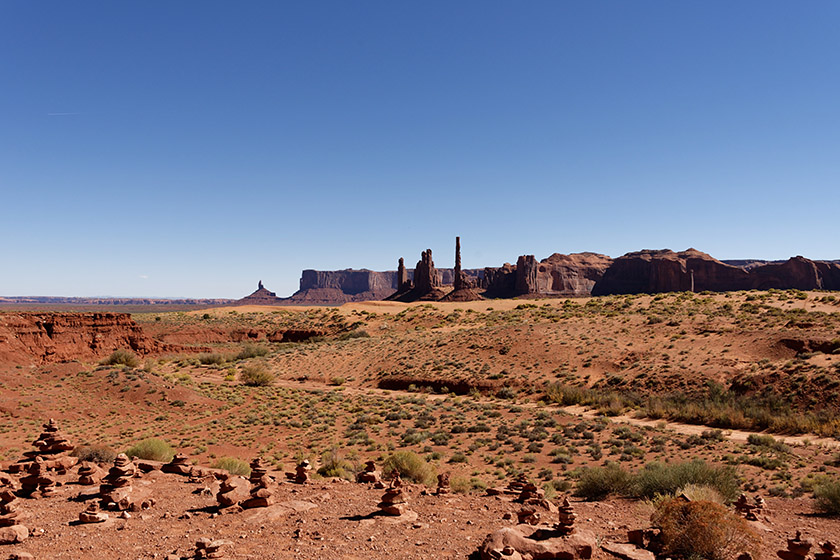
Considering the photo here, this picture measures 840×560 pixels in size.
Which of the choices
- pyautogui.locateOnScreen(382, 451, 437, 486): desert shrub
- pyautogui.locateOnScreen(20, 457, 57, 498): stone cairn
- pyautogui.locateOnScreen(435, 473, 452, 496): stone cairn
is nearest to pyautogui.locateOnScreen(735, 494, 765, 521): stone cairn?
pyautogui.locateOnScreen(435, 473, 452, 496): stone cairn

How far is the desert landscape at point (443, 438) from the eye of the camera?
838 centimetres

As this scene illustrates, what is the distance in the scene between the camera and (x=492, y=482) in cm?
1427

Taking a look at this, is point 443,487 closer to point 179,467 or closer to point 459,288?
point 179,467

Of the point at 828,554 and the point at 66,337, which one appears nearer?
the point at 828,554

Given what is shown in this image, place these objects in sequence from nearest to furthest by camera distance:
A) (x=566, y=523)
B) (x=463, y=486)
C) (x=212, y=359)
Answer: (x=566, y=523), (x=463, y=486), (x=212, y=359)

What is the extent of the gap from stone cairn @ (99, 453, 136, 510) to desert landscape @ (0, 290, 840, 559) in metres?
0.06

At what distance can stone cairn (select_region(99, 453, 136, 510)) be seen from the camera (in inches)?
379

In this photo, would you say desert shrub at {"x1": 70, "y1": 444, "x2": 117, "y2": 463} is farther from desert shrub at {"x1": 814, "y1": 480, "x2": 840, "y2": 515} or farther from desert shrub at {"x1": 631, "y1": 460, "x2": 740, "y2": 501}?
desert shrub at {"x1": 814, "y1": 480, "x2": 840, "y2": 515}

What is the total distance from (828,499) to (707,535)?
533cm

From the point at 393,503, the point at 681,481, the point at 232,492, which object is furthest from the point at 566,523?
the point at 232,492

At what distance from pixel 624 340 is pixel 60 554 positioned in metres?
35.0

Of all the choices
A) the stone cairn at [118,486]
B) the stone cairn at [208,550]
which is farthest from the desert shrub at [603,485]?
the stone cairn at [118,486]

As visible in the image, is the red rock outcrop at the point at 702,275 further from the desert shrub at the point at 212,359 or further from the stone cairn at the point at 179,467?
the stone cairn at the point at 179,467

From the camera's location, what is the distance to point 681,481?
11.3 metres
